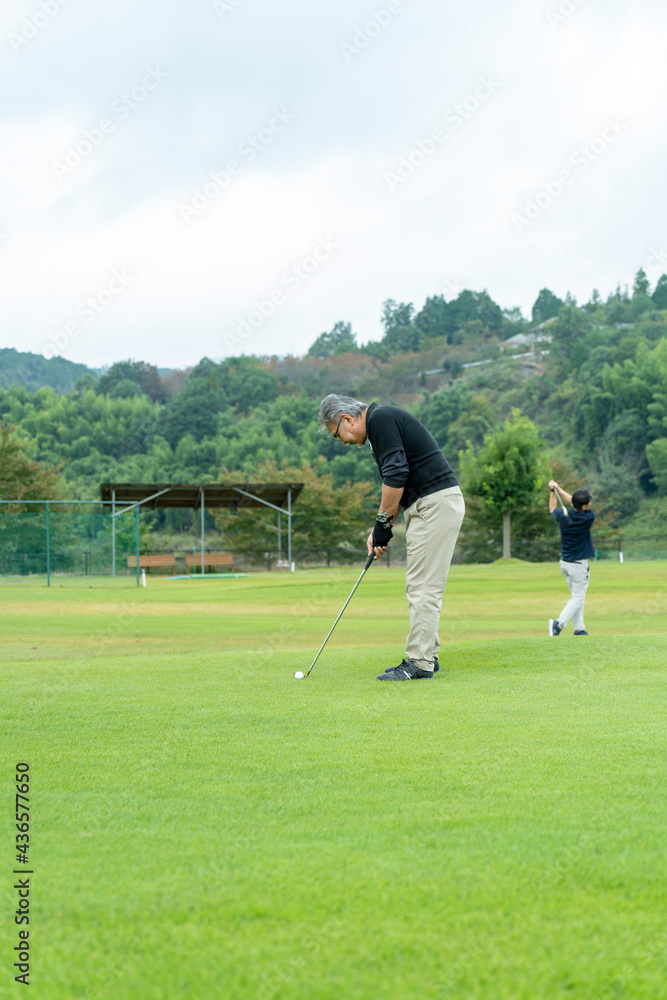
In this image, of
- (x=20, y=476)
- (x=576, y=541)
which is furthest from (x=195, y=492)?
(x=576, y=541)

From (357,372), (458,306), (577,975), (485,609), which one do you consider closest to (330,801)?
(577,975)

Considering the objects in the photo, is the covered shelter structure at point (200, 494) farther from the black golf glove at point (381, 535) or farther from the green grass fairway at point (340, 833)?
the green grass fairway at point (340, 833)

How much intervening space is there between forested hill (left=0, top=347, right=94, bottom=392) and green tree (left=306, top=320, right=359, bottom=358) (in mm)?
44236

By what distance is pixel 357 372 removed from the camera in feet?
473

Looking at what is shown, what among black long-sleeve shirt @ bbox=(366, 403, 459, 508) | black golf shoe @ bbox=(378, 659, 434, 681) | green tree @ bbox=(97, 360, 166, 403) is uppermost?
green tree @ bbox=(97, 360, 166, 403)

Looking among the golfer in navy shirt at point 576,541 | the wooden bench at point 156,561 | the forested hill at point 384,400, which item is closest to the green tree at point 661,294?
the forested hill at point 384,400

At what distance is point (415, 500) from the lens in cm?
662

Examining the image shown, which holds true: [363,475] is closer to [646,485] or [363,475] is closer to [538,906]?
[646,485]

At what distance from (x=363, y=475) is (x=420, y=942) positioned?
3352 inches

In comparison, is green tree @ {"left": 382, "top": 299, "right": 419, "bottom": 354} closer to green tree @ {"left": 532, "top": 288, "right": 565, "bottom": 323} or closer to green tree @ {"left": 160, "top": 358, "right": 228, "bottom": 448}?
green tree @ {"left": 532, "top": 288, "right": 565, "bottom": 323}

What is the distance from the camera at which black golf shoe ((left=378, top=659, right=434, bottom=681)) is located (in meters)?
6.15

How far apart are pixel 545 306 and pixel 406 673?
180m

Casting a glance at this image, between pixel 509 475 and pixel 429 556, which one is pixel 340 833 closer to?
pixel 429 556

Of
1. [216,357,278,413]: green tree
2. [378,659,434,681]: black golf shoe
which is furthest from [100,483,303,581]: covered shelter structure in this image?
[216,357,278,413]: green tree
